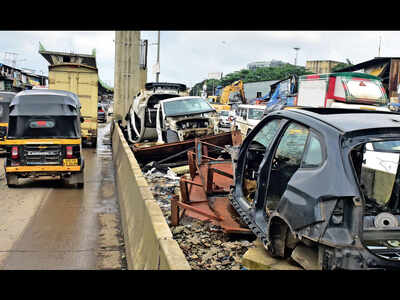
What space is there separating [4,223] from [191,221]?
3473mm

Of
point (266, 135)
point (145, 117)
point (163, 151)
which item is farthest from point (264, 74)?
point (266, 135)

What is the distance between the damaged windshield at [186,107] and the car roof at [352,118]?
31.2 ft

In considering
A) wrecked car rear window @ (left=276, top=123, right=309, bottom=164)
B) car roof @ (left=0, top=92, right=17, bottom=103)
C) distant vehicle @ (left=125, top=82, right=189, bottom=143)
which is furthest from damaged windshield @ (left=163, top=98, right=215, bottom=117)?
wrecked car rear window @ (left=276, top=123, right=309, bottom=164)

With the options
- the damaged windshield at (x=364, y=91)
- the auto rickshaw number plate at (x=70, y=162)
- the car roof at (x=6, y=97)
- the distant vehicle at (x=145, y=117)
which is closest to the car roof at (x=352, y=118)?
the auto rickshaw number plate at (x=70, y=162)

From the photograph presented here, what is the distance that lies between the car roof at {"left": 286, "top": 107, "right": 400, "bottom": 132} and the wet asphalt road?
3454 millimetres

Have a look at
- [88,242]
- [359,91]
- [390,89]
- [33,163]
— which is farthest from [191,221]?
[390,89]

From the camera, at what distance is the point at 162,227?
3959 millimetres

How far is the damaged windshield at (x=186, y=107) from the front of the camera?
44.3ft

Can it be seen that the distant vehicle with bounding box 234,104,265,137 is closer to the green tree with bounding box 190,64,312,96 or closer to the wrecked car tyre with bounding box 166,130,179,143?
the wrecked car tyre with bounding box 166,130,179,143

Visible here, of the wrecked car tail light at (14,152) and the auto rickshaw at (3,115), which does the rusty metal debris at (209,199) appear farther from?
the auto rickshaw at (3,115)

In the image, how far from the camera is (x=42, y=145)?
10305 mm

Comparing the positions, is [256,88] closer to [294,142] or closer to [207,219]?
[207,219]
